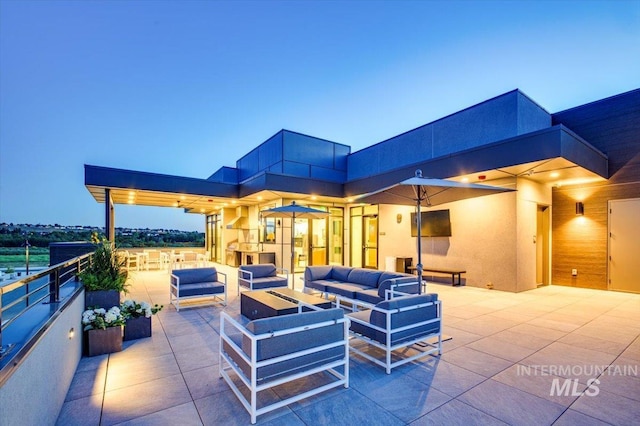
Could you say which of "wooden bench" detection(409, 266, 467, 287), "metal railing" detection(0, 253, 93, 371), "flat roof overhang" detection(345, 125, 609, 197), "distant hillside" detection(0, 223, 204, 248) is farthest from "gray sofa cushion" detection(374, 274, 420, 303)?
"distant hillside" detection(0, 223, 204, 248)

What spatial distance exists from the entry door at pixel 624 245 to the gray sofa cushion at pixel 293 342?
30.5 feet

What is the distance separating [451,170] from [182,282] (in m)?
7.30

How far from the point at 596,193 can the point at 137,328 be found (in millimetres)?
11570

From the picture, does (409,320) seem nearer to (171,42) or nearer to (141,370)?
(141,370)

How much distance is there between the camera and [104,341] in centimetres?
386

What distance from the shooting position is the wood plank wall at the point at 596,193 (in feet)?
25.5

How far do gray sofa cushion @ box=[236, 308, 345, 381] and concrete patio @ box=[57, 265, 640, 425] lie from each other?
0.34 metres

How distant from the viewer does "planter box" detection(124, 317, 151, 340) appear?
4399mm

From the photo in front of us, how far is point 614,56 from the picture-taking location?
12.4m

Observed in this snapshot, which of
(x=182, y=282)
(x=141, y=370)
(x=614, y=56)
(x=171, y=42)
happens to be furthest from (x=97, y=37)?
(x=614, y=56)

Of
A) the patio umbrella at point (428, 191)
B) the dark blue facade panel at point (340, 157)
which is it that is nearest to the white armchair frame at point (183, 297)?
the patio umbrella at point (428, 191)

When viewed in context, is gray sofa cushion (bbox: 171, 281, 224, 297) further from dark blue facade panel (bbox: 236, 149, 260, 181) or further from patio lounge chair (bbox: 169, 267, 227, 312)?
dark blue facade panel (bbox: 236, 149, 260, 181)

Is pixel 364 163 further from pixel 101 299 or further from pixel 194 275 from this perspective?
pixel 101 299

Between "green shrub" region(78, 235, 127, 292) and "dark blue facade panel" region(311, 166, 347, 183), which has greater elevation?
"dark blue facade panel" region(311, 166, 347, 183)
